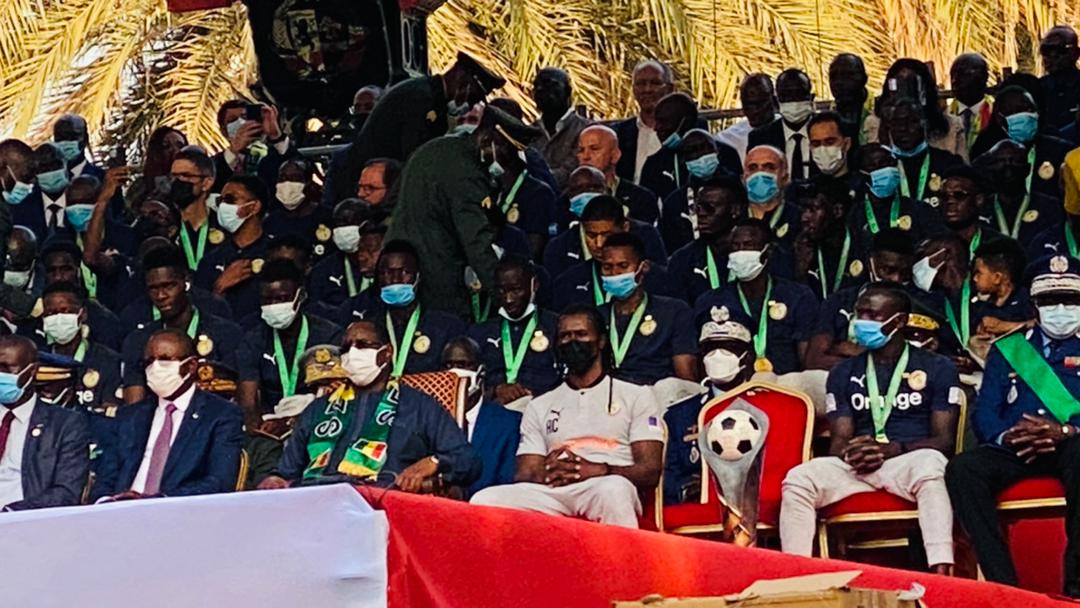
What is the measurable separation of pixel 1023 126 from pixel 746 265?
6.44 feet

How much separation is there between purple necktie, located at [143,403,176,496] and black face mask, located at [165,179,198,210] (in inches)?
106

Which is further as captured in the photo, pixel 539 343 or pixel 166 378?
pixel 539 343

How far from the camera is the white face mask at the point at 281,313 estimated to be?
11.8 m

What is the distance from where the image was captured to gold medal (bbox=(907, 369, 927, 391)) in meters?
9.98

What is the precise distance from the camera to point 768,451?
33.0 ft

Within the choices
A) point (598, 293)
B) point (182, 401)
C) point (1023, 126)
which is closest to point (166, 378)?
point (182, 401)

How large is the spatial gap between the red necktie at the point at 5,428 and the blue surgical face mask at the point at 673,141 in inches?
147

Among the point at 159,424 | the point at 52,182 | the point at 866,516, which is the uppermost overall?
the point at 52,182

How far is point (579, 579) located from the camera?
7.59 m

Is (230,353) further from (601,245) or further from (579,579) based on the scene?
(579,579)

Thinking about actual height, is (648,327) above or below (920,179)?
below

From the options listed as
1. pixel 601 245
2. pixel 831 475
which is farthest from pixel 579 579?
pixel 601 245

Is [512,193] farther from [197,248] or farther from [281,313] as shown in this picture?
[197,248]

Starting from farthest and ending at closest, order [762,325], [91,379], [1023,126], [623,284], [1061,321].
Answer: [1023,126] → [91,379] → [623,284] → [762,325] → [1061,321]
